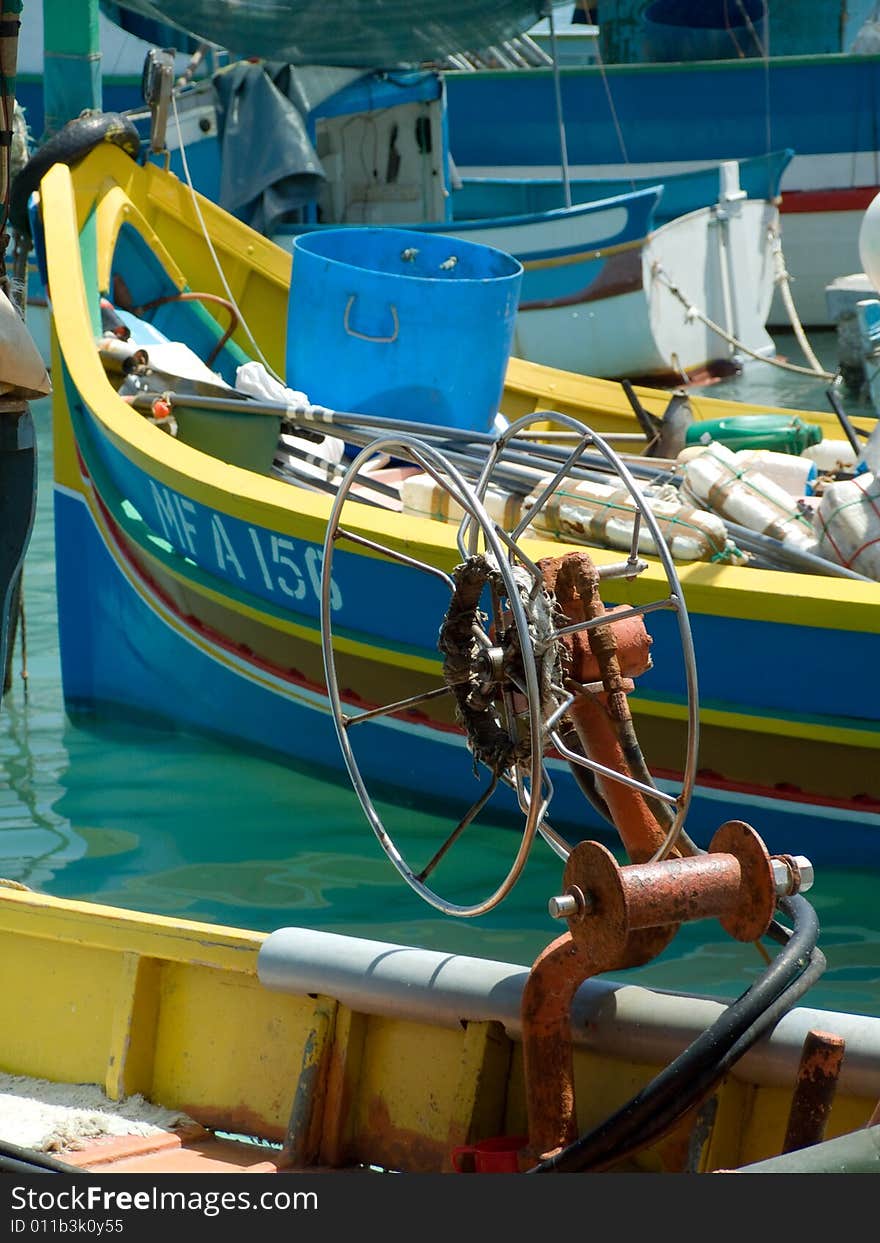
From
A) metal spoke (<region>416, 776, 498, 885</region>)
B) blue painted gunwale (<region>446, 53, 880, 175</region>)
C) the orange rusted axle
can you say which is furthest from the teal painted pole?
blue painted gunwale (<region>446, 53, 880, 175</region>)

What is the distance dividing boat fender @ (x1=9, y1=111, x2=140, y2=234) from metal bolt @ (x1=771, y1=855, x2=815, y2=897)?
5216 mm

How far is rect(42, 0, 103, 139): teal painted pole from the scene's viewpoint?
7.67 meters

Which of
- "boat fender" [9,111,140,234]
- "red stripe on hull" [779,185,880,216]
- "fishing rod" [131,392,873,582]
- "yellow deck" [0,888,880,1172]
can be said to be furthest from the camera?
"red stripe on hull" [779,185,880,216]

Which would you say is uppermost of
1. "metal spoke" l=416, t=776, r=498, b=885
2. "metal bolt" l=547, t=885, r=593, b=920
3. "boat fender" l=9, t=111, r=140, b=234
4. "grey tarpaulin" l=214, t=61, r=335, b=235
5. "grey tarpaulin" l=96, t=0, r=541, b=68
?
"grey tarpaulin" l=96, t=0, r=541, b=68

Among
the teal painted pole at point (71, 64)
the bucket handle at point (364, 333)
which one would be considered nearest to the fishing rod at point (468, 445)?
the bucket handle at point (364, 333)

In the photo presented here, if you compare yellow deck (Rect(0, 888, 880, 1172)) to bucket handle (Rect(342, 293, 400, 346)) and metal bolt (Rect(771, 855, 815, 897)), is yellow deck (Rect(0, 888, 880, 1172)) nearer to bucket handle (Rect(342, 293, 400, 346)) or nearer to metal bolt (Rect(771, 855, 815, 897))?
metal bolt (Rect(771, 855, 815, 897))

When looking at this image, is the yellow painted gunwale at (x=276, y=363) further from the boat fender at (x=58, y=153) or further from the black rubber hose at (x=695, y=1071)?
the black rubber hose at (x=695, y=1071)

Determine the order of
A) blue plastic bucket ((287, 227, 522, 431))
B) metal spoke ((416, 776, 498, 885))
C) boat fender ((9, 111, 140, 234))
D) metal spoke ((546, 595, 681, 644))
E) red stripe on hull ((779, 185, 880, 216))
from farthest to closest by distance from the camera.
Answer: red stripe on hull ((779, 185, 880, 216))
boat fender ((9, 111, 140, 234))
blue plastic bucket ((287, 227, 522, 431))
metal spoke ((416, 776, 498, 885))
metal spoke ((546, 595, 681, 644))

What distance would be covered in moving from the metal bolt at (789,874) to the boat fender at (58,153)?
5.22 meters

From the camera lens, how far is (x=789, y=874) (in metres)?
2.49

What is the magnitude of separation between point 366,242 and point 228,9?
340 cm

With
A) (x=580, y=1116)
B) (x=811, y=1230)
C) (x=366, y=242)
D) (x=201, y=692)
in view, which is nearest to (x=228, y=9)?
(x=366, y=242)

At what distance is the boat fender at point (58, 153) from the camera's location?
6.68m

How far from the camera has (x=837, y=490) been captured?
436 cm
